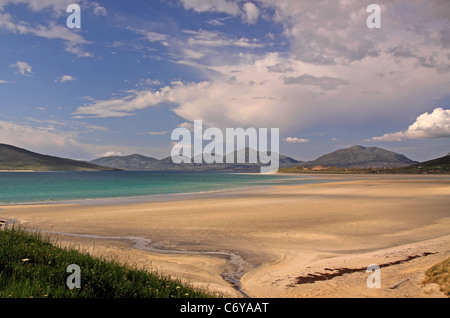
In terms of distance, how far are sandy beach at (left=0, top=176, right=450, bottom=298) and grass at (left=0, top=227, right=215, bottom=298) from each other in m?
2.33

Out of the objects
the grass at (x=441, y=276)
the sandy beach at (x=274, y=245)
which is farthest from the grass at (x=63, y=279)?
the grass at (x=441, y=276)

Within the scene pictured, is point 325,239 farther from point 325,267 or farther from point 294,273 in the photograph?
point 294,273

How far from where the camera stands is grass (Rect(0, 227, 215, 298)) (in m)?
5.60

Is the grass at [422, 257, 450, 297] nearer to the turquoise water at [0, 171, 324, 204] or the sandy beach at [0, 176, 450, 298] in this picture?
the sandy beach at [0, 176, 450, 298]

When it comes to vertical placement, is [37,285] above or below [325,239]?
above

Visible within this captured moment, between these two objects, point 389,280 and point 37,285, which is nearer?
point 37,285

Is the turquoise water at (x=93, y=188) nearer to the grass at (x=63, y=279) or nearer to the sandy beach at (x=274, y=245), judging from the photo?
the sandy beach at (x=274, y=245)

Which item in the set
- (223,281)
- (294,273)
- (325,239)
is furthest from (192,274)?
(325,239)

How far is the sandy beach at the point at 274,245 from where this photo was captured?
8703 mm

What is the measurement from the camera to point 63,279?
6316 mm

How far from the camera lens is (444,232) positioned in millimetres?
16203

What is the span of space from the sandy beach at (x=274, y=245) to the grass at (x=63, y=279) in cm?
233

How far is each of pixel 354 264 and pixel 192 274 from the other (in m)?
5.69
